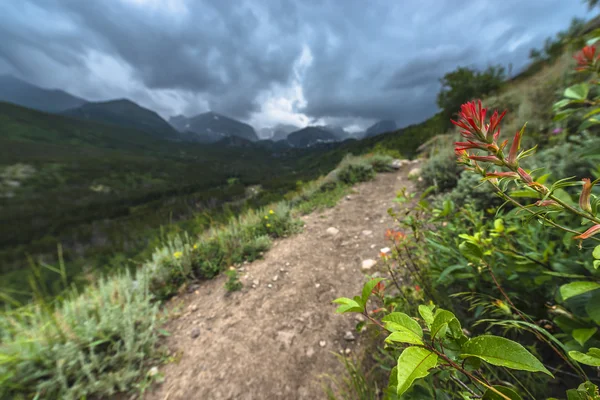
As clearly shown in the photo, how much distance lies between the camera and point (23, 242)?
4091 centimetres

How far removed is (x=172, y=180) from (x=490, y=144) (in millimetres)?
95818

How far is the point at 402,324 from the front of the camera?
0.69 metres

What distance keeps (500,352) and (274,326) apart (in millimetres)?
2341

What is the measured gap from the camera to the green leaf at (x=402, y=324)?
0.66 meters

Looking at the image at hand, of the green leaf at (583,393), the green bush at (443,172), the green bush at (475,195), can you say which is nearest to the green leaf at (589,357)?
the green leaf at (583,393)

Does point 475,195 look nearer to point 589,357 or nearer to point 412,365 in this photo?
point 589,357

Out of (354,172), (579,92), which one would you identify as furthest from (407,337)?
(354,172)

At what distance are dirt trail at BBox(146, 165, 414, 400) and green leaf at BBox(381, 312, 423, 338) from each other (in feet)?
5.24

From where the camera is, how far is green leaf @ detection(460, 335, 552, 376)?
1.69 ft

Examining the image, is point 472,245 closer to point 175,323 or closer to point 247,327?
point 247,327

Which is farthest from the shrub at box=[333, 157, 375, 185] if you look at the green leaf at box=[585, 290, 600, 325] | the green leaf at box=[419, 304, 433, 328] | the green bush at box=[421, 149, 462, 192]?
the green leaf at box=[419, 304, 433, 328]

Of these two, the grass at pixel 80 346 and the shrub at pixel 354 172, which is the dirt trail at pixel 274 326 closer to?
the grass at pixel 80 346

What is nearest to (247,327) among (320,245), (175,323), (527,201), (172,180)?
(175,323)

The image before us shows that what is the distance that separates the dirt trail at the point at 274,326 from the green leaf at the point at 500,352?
1686 mm
